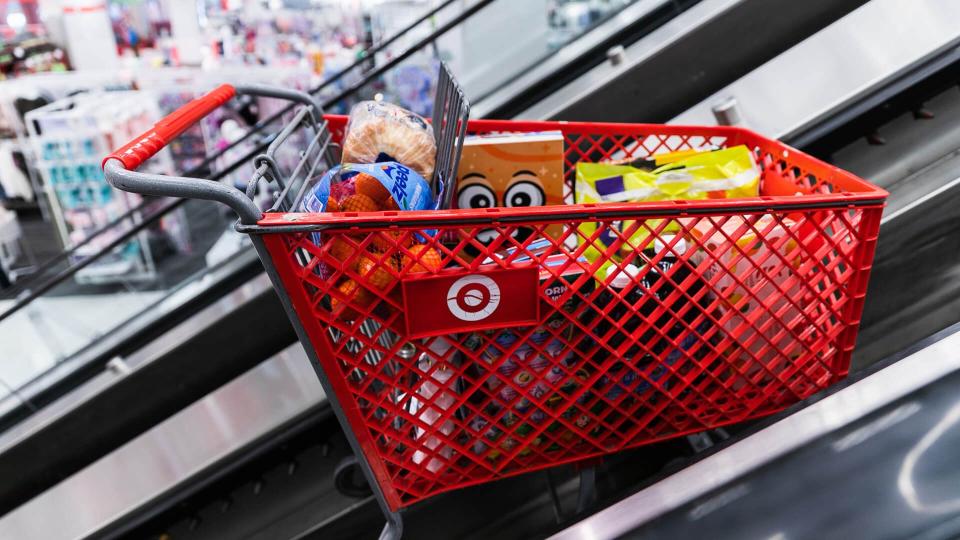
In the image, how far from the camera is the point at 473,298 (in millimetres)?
1106

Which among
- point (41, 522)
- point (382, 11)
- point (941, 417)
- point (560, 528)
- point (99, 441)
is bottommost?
point (41, 522)

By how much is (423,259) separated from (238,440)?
5.00 ft

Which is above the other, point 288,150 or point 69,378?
point 288,150

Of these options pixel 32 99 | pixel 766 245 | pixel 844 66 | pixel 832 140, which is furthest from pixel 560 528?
pixel 32 99

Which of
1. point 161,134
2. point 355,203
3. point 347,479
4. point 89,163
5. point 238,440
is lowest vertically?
point 238,440

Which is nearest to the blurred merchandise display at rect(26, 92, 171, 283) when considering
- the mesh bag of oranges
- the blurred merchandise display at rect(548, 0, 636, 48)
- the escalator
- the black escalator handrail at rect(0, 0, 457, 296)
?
the black escalator handrail at rect(0, 0, 457, 296)

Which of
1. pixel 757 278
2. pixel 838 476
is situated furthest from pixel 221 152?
pixel 838 476

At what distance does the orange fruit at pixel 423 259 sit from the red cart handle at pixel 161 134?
1.40ft

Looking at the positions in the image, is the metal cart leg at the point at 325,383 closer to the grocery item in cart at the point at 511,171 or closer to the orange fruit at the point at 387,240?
the orange fruit at the point at 387,240

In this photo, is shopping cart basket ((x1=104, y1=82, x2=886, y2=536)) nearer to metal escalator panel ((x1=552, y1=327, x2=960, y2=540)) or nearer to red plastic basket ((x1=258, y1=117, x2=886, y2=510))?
red plastic basket ((x1=258, y1=117, x2=886, y2=510))

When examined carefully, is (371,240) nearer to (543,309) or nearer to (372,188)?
(372,188)

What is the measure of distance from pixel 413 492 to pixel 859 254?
3.26 ft

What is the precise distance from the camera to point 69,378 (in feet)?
10.4

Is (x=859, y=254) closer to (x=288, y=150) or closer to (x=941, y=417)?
(x=941, y=417)
